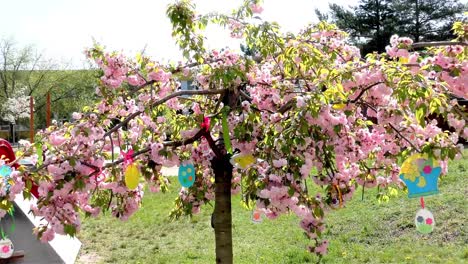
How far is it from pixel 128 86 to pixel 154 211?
6169 mm

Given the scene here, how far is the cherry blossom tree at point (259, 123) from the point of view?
2598mm

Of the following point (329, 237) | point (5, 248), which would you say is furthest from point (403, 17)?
point (5, 248)

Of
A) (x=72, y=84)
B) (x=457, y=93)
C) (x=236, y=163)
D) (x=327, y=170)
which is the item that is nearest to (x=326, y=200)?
(x=327, y=170)

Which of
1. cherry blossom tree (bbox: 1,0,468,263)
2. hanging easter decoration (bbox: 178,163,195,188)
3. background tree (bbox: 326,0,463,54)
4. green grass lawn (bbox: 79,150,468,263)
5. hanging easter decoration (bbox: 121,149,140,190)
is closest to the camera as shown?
cherry blossom tree (bbox: 1,0,468,263)

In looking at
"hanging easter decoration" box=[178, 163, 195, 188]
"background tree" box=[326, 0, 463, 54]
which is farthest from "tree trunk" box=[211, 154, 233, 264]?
"background tree" box=[326, 0, 463, 54]

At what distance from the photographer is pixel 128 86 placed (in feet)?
11.0

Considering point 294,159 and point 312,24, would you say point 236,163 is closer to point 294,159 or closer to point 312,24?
point 294,159

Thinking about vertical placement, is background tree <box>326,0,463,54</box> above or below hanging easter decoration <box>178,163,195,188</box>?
above

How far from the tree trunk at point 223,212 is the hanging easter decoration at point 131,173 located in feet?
1.70

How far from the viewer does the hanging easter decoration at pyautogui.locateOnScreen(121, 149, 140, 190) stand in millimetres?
3010

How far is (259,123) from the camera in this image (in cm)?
304

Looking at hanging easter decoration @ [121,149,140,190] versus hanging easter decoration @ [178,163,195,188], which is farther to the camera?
hanging easter decoration @ [178,163,195,188]

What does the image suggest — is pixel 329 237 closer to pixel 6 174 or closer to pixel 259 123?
pixel 259 123

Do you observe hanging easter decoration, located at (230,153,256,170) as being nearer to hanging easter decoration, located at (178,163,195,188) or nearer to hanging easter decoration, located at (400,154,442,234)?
hanging easter decoration, located at (178,163,195,188)
